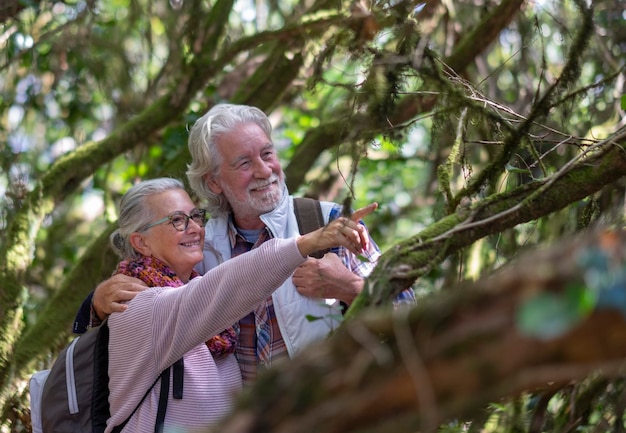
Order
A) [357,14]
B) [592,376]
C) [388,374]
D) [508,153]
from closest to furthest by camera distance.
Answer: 1. [388,374]
2. [592,376]
3. [508,153]
4. [357,14]

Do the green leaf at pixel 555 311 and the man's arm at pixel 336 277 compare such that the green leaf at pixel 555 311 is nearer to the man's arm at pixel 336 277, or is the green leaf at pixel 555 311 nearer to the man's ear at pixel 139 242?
the man's arm at pixel 336 277

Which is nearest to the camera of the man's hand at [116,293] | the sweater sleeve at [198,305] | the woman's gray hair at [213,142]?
the sweater sleeve at [198,305]

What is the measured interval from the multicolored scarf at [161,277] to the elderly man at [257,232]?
0.11 metres

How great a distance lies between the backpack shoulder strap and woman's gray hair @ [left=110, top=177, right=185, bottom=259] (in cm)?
48

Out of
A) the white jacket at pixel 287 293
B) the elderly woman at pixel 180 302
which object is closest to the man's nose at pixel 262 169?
the white jacket at pixel 287 293

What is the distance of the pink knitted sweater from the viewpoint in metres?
→ 2.52

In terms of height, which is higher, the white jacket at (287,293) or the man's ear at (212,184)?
the man's ear at (212,184)

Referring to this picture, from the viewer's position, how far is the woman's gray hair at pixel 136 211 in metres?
3.21

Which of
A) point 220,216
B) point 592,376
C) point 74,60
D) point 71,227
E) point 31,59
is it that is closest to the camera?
point 592,376

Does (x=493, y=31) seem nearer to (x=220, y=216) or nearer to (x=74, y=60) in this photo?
(x=220, y=216)

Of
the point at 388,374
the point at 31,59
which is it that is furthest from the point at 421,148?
the point at 388,374

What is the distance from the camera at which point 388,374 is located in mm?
1124

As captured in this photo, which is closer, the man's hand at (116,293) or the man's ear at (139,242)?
the man's hand at (116,293)

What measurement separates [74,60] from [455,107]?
4842 mm
